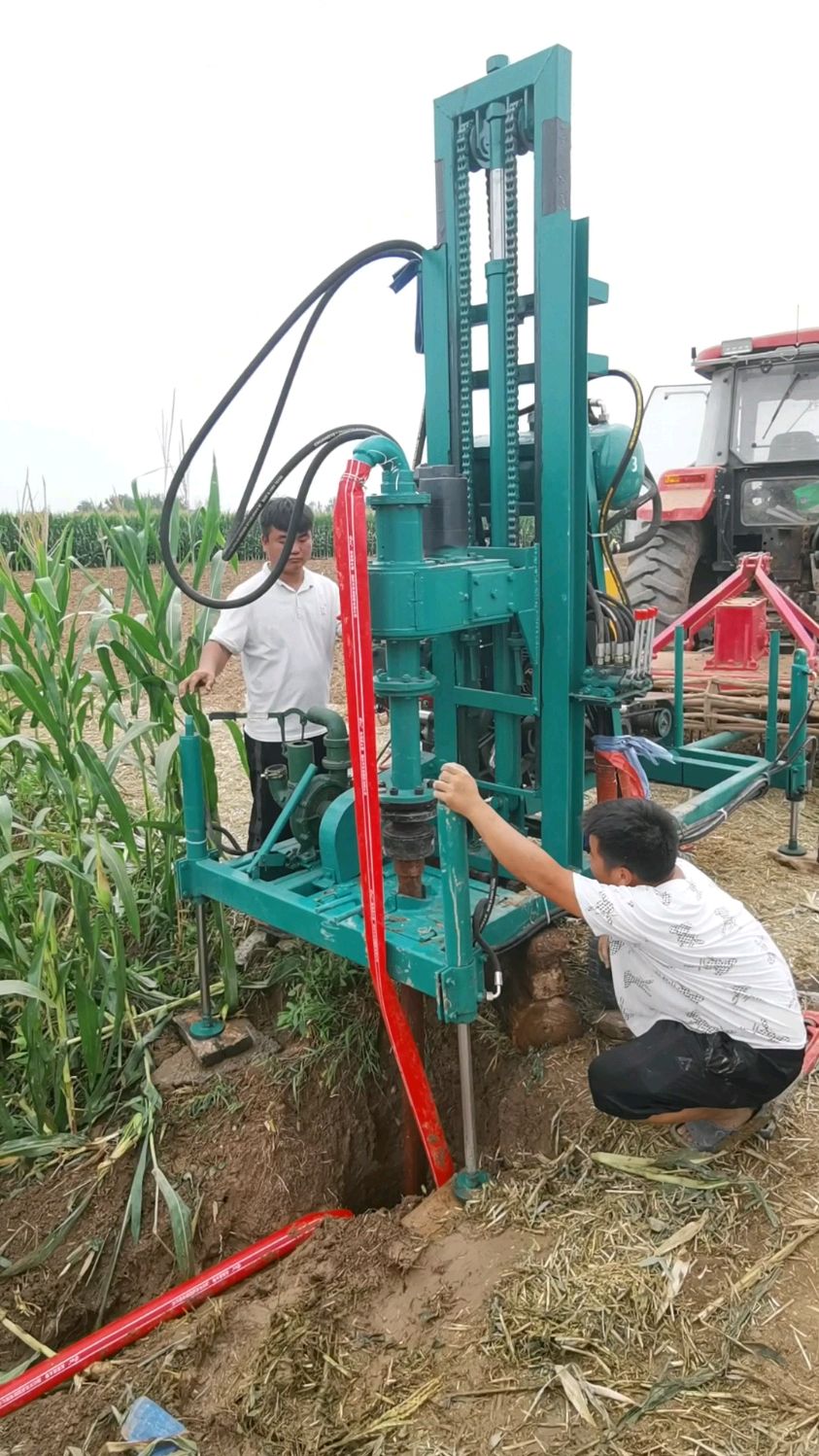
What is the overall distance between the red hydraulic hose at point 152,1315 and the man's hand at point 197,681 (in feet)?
4.93

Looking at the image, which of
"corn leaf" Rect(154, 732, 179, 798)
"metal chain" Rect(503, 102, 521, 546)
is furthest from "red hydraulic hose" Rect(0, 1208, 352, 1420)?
"metal chain" Rect(503, 102, 521, 546)

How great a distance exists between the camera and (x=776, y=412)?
6312mm

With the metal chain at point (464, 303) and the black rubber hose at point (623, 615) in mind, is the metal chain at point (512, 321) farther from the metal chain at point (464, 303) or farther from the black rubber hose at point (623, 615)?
the black rubber hose at point (623, 615)

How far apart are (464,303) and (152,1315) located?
2697mm

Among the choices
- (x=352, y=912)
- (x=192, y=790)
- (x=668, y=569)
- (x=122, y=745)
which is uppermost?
(x=668, y=569)

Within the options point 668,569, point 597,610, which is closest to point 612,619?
point 597,610

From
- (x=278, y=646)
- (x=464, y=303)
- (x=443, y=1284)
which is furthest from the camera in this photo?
(x=278, y=646)

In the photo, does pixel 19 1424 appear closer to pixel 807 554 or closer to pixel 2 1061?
pixel 2 1061

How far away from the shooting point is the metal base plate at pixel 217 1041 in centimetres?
298

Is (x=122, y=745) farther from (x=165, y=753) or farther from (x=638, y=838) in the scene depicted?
(x=638, y=838)

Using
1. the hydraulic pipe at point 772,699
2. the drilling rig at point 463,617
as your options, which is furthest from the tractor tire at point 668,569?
the drilling rig at point 463,617

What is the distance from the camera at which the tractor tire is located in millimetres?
6176

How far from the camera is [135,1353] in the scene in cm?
216

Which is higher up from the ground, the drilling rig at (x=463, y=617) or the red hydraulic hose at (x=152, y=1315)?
the drilling rig at (x=463, y=617)
